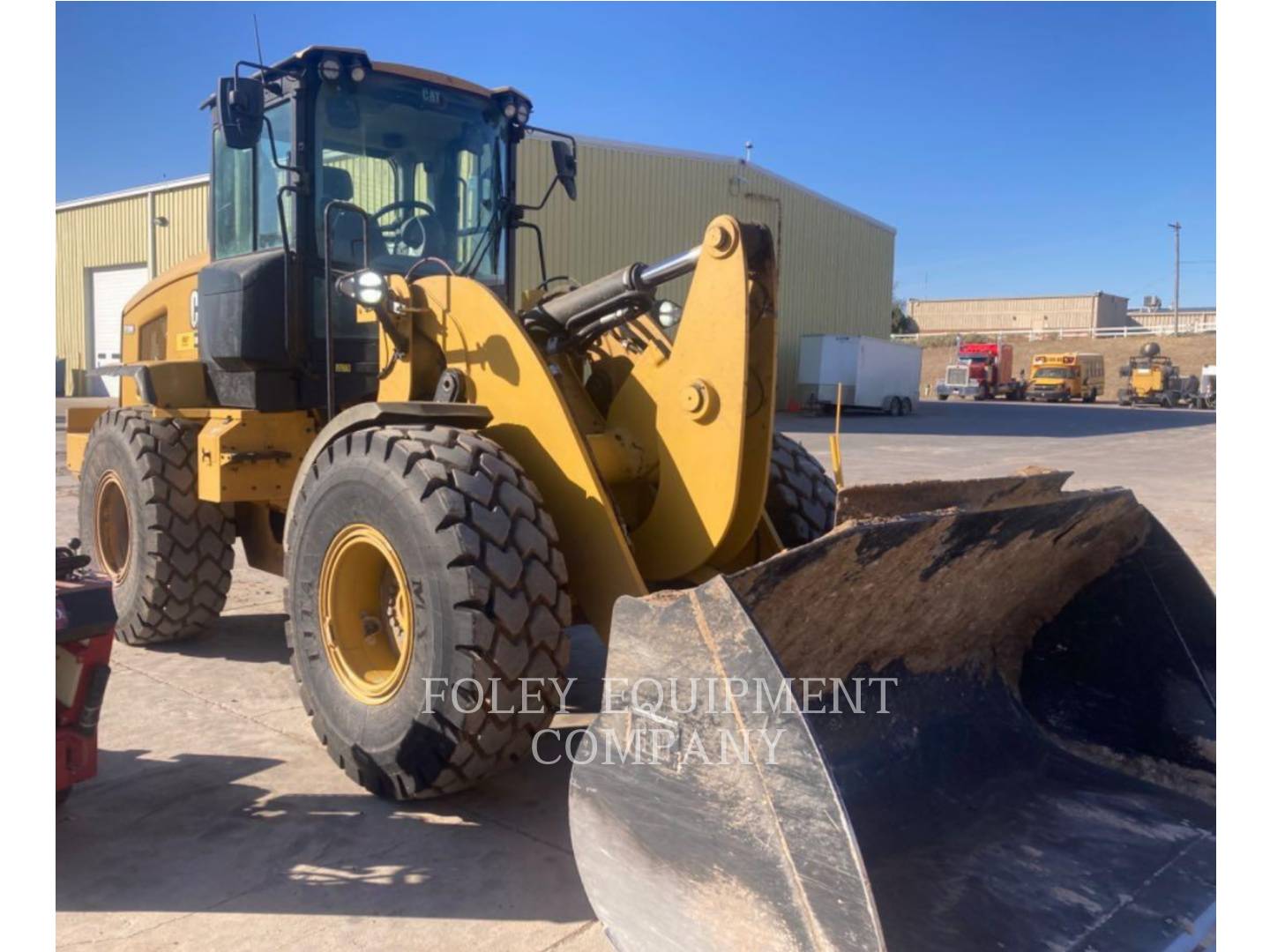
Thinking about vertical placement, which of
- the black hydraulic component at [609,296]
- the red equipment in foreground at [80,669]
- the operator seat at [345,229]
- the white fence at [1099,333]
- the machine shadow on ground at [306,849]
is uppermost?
the white fence at [1099,333]

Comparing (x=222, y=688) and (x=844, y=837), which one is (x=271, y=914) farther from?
(x=222, y=688)

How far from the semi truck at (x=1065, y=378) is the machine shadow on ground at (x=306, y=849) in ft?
144

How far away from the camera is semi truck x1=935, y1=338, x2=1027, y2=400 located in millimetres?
44344

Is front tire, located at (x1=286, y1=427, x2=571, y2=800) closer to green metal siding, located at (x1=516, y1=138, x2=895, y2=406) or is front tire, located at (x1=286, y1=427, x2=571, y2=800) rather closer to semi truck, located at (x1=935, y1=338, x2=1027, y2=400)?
green metal siding, located at (x1=516, y1=138, x2=895, y2=406)

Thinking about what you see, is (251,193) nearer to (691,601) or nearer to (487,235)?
(487,235)

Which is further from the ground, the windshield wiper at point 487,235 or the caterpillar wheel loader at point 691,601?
the windshield wiper at point 487,235

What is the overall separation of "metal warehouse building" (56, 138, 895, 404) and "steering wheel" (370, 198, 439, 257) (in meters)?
15.4

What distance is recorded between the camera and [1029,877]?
9.70ft

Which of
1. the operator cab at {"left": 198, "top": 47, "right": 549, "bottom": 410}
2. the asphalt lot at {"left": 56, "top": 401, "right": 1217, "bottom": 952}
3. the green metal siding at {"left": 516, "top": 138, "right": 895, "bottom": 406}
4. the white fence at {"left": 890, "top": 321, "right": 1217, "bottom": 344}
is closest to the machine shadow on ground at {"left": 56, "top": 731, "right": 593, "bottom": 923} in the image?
the asphalt lot at {"left": 56, "top": 401, "right": 1217, "bottom": 952}

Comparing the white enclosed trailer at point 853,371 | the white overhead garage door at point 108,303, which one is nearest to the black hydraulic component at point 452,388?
the white enclosed trailer at point 853,371

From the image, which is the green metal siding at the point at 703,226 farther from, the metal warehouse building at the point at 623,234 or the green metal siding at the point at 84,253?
the green metal siding at the point at 84,253

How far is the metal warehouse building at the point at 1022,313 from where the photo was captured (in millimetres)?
77194

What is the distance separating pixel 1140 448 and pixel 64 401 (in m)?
26.9

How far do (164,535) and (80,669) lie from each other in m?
2.03
